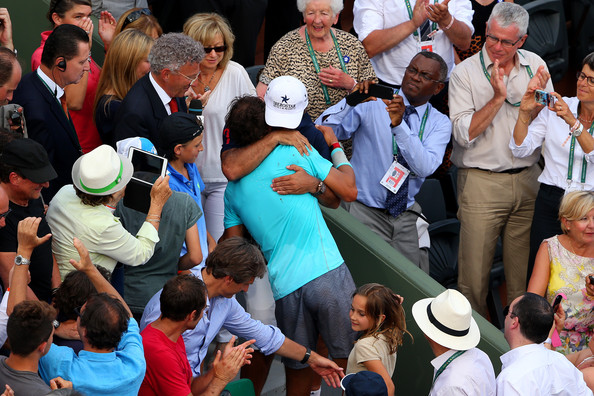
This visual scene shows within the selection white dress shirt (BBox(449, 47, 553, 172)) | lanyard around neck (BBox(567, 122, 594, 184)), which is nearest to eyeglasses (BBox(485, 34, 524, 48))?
white dress shirt (BBox(449, 47, 553, 172))

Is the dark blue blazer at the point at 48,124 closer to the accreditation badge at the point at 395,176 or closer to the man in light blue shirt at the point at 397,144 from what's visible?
the man in light blue shirt at the point at 397,144

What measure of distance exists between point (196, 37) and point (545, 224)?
2.66 meters

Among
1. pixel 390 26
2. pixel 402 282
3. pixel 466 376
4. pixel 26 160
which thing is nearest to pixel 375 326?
pixel 466 376

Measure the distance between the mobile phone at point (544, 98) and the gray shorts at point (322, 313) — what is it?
6.25 feet

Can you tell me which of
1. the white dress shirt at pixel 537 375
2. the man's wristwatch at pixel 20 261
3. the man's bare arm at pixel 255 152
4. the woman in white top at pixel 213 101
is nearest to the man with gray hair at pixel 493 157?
the woman in white top at pixel 213 101

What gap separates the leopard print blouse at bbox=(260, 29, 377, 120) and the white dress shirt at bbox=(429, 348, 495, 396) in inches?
85.2

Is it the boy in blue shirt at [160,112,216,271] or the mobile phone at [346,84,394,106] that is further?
the mobile phone at [346,84,394,106]

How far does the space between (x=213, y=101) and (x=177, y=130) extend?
1048 mm

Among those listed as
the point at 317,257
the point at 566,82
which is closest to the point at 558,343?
the point at 317,257

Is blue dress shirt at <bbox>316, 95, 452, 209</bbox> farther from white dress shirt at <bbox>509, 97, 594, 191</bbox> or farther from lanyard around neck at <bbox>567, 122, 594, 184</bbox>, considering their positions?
lanyard around neck at <bbox>567, 122, 594, 184</bbox>

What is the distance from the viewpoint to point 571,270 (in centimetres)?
528

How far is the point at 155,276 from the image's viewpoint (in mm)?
4383

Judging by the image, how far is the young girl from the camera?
14.5 ft

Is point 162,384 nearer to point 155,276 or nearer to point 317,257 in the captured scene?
point 155,276
